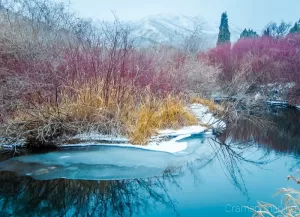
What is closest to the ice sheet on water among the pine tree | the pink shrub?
the pink shrub

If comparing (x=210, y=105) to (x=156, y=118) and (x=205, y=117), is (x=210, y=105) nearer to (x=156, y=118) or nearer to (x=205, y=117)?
(x=205, y=117)

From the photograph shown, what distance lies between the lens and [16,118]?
19.1 feet

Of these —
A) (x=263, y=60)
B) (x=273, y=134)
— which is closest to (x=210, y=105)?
(x=273, y=134)

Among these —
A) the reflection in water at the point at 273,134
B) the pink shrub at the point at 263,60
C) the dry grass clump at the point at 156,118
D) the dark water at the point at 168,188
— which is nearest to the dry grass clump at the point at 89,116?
the dry grass clump at the point at 156,118

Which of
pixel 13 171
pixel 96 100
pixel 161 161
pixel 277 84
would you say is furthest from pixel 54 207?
pixel 277 84

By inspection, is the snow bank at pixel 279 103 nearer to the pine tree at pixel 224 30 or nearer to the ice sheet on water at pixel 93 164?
the ice sheet on water at pixel 93 164

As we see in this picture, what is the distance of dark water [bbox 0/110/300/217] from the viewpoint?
12.2 feet

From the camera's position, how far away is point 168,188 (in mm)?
4371

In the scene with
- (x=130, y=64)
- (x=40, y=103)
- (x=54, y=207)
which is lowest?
(x=54, y=207)

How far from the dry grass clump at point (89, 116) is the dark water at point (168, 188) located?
804mm

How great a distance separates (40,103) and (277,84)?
45.4 ft

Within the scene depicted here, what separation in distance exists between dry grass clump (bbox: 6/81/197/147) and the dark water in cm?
80

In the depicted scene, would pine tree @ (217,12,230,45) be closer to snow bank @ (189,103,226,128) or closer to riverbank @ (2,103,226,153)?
snow bank @ (189,103,226,128)

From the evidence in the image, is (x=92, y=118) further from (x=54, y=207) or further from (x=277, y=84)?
(x=277, y=84)
